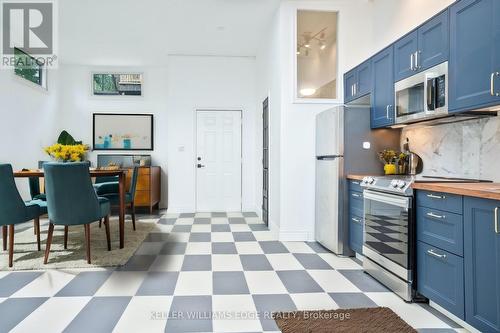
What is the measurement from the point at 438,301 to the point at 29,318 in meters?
2.56

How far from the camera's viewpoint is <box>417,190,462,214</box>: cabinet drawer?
6.36 feet

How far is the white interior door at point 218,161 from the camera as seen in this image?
6.45 metres

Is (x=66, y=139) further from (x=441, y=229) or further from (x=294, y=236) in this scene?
(x=441, y=229)

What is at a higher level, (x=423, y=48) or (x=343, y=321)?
(x=423, y=48)

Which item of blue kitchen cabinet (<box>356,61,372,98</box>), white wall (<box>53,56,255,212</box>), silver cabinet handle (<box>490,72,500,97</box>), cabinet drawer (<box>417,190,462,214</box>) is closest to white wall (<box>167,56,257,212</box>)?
white wall (<box>53,56,255,212</box>)

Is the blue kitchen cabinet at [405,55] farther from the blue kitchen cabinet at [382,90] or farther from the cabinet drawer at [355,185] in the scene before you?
the cabinet drawer at [355,185]

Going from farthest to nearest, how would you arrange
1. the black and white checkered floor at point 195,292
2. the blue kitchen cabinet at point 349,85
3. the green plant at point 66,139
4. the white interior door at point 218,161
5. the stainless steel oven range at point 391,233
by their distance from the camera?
the white interior door at point 218,161
the green plant at point 66,139
the blue kitchen cabinet at point 349,85
the stainless steel oven range at point 391,233
the black and white checkered floor at point 195,292

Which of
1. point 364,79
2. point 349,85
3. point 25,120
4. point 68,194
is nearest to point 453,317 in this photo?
point 364,79

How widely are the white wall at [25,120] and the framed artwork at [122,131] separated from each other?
2.63 ft

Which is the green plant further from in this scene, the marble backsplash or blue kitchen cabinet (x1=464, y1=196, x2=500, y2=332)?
blue kitchen cabinet (x1=464, y1=196, x2=500, y2=332)

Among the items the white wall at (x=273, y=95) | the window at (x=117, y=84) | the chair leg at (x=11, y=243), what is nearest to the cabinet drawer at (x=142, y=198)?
the window at (x=117, y=84)

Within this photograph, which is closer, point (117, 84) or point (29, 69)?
point (29, 69)

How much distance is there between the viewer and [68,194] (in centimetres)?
308

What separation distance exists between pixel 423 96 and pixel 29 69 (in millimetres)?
6073
